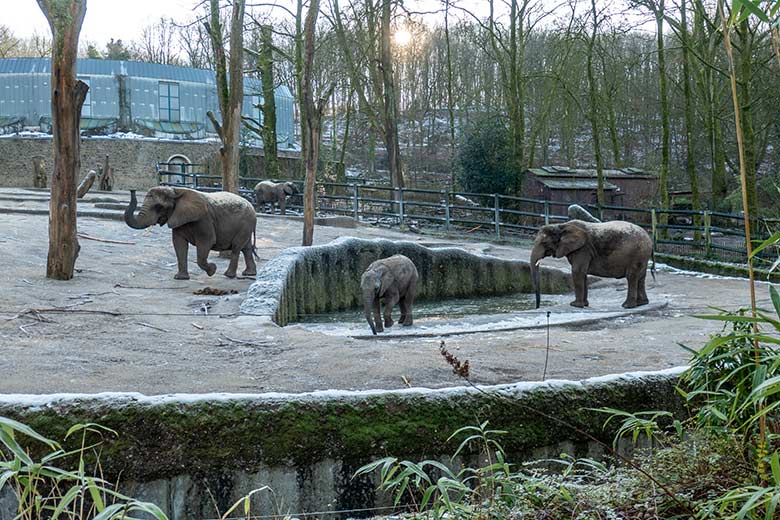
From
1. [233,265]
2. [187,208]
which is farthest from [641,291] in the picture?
[187,208]

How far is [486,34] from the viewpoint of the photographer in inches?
1470

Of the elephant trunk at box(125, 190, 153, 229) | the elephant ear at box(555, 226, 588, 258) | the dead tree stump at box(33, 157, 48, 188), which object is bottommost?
the elephant ear at box(555, 226, 588, 258)

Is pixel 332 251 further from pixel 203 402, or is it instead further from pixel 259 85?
pixel 259 85

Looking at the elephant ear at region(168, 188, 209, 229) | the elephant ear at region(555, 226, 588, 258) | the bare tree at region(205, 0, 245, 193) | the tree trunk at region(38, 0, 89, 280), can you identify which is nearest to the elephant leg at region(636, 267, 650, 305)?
the elephant ear at region(555, 226, 588, 258)

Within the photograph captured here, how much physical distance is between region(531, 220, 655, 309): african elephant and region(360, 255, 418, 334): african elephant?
2.03 meters

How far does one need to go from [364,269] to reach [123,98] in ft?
98.2

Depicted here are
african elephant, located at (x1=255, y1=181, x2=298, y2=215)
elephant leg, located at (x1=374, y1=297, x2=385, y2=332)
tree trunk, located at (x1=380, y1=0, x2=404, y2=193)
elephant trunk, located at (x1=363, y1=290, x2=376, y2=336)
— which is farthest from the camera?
tree trunk, located at (x1=380, y1=0, x2=404, y2=193)

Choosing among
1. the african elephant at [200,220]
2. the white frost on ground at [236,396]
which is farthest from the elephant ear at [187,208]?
the white frost on ground at [236,396]

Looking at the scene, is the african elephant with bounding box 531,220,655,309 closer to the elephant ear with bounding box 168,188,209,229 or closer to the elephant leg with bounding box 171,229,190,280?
the elephant ear with bounding box 168,188,209,229

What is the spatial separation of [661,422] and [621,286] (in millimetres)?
9583

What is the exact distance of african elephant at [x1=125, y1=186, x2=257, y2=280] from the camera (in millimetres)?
12492

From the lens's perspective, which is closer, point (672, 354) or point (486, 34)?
point (672, 354)

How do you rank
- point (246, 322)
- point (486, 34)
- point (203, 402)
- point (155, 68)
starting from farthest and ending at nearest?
1. point (155, 68)
2. point (486, 34)
3. point (246, 322)
4. point (203, 402)

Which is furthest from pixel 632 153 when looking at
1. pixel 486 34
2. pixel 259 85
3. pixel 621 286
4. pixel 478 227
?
pixel 621 286
